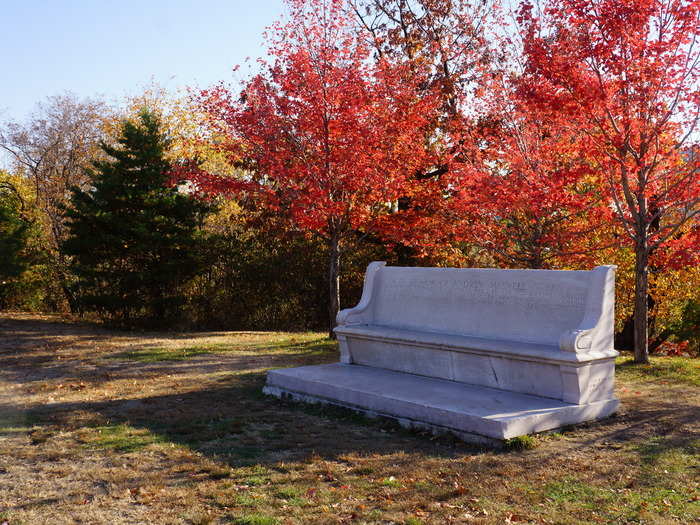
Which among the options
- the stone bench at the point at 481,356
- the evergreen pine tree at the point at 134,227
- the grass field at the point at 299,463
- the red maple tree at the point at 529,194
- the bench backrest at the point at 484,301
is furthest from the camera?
the evergreen pine tree at the point at 134,227

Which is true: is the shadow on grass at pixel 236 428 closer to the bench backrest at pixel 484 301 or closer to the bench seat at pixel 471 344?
the bench seat at pixel 471 344

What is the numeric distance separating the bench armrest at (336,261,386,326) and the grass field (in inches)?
57.4

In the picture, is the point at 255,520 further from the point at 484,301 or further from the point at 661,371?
the point at 661,371

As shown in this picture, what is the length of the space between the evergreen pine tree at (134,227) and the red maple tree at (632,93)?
29.2ft

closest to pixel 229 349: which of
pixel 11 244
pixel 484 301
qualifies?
pixel 484 301

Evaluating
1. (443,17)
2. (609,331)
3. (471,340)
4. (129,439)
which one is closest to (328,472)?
(129,439)

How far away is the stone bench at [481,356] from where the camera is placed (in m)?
6.04

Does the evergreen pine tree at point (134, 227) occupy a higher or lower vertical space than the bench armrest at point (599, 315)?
higher

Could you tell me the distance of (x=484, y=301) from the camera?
7.33 meters

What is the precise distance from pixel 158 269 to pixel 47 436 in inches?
383

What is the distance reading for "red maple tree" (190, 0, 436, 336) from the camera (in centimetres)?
1121

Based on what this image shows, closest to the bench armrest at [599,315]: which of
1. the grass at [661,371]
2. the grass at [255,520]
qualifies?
the grass at [661,371]

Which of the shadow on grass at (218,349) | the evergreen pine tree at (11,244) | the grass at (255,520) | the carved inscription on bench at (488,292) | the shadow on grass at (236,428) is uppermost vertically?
the evergreen pine tree at (11,244)

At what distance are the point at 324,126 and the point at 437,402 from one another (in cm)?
640
